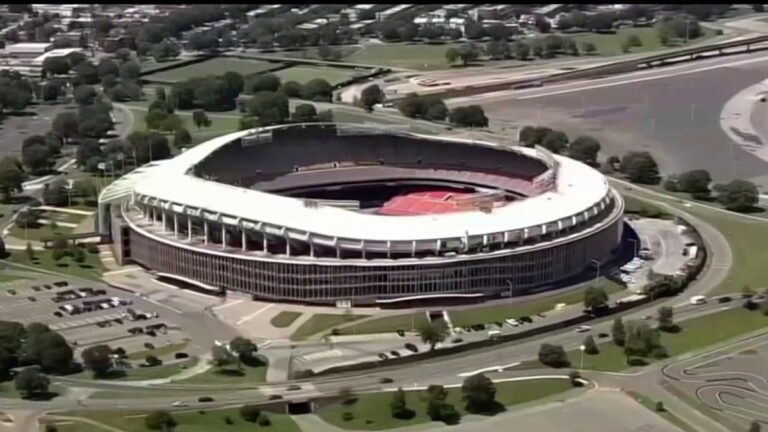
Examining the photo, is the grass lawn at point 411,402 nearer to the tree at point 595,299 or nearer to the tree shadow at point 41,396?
the tree at point 595,299

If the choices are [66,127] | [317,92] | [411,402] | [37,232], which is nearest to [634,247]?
[411,402]

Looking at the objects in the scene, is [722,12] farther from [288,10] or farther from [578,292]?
[578,292]

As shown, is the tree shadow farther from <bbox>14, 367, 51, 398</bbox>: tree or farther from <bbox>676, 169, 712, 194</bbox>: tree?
<bbox>676, 169, 712, 194</bbox>: tree

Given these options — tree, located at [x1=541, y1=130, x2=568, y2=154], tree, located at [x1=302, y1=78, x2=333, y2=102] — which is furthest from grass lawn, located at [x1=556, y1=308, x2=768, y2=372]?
tree, located at [x1=302, y1=78, x2=333, y2=102]

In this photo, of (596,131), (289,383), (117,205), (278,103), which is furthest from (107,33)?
(289,383)

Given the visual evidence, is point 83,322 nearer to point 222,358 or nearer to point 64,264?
point 222,358

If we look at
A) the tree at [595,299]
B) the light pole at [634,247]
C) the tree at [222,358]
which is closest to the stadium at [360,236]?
the light pole at [634,247]
